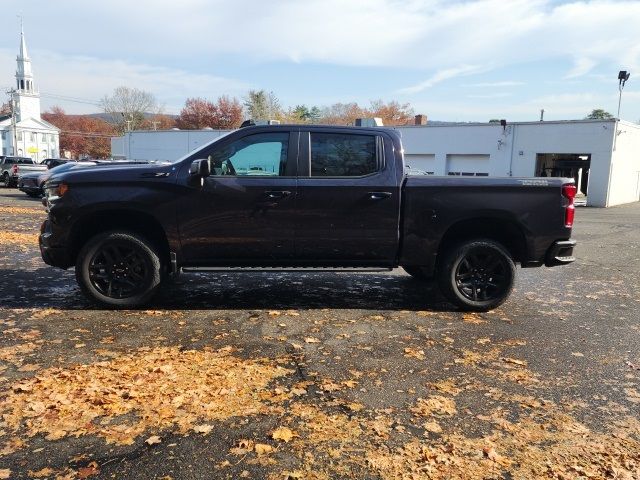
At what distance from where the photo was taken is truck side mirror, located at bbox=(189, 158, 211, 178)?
5375 millimetres

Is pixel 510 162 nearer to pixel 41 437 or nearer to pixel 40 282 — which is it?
pixel 40 282

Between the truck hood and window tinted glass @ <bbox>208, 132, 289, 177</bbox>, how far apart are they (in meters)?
0.50

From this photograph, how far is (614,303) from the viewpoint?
6621 millimetres

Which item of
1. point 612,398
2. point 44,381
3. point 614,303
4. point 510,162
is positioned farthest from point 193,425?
point 510,162

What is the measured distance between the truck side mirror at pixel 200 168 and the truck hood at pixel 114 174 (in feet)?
0.94

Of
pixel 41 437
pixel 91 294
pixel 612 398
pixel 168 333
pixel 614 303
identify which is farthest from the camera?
pixel 614 303

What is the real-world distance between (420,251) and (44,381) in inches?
151

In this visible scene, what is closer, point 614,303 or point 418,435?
point 418,435

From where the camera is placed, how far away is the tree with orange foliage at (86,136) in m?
89.2

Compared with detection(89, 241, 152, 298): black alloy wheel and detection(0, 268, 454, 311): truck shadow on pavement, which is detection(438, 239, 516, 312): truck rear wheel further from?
detection(89, 241, 152, 298): black alloy wheel

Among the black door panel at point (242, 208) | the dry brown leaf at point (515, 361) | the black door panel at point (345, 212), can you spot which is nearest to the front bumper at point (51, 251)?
the black door panel at point (242, 208)

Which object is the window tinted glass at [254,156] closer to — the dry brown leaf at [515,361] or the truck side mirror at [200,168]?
the truck side mirror at [200,168]

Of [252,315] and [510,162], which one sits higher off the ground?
[510,162]

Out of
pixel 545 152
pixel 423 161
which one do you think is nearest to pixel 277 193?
pixel 545 152
